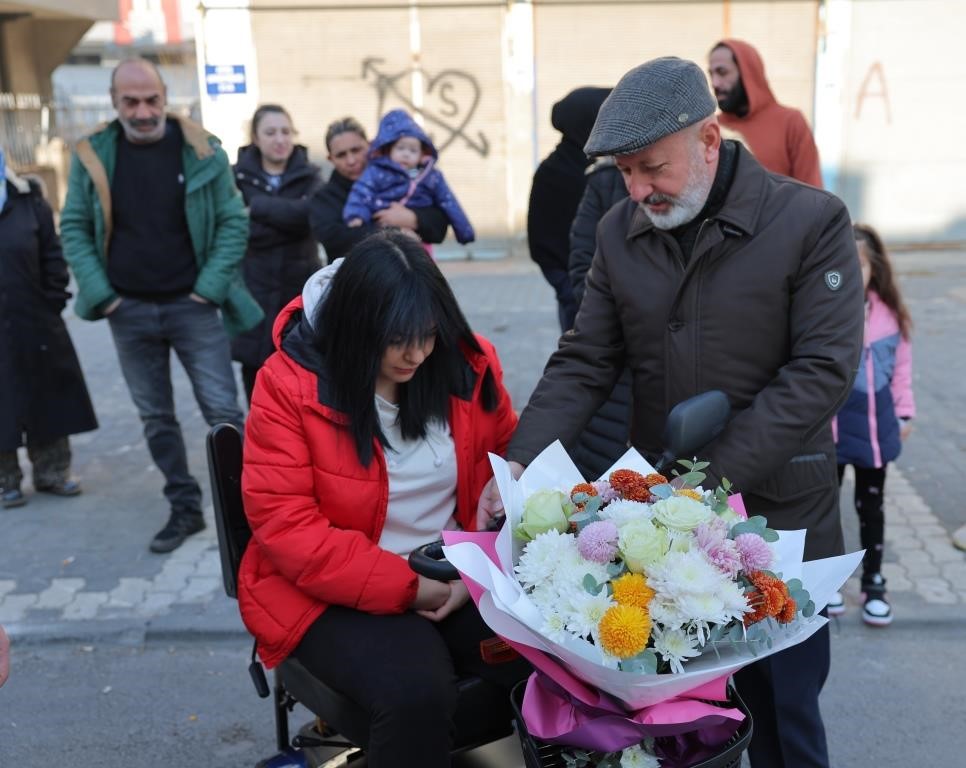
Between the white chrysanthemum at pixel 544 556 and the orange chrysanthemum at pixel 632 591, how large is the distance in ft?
0.30

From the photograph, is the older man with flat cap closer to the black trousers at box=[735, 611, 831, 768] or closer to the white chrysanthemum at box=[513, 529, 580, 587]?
the black trousers at box=[735, 611, 831, 768]

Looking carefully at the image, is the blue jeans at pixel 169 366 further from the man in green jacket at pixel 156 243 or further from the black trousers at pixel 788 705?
the black trousers at pixel 788 705

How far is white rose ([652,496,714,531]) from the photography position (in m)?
1.79

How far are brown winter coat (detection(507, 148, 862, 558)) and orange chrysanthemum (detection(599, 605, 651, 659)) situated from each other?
0.68m

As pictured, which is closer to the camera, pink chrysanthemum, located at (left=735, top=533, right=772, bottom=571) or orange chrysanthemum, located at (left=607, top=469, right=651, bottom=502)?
pink chrysanthemum, located at (left=735, top=533, right=772, bottom=571)

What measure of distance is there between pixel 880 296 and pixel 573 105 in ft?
4.85

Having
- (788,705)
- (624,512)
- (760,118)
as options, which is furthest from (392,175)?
(624,512)

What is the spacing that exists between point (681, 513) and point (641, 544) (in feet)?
0.34

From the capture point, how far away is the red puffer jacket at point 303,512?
2.58 m

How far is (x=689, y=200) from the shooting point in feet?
7.81

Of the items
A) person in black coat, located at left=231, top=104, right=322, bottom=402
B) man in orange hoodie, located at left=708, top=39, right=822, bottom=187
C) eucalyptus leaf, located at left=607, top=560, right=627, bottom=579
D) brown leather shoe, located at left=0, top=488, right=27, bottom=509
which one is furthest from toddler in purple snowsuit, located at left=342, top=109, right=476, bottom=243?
eucalyptus leaf, located at left=607, top=560, right=627, bottom=579

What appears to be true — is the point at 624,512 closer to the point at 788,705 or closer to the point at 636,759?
the point at 636,759

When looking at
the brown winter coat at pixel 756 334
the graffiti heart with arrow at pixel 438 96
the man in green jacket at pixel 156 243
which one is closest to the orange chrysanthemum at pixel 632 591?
the brown winter coat at pixel 756 334

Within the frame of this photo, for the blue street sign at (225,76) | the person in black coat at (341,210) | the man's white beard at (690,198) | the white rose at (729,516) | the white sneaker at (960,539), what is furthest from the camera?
the blue street sign at (225,76)
